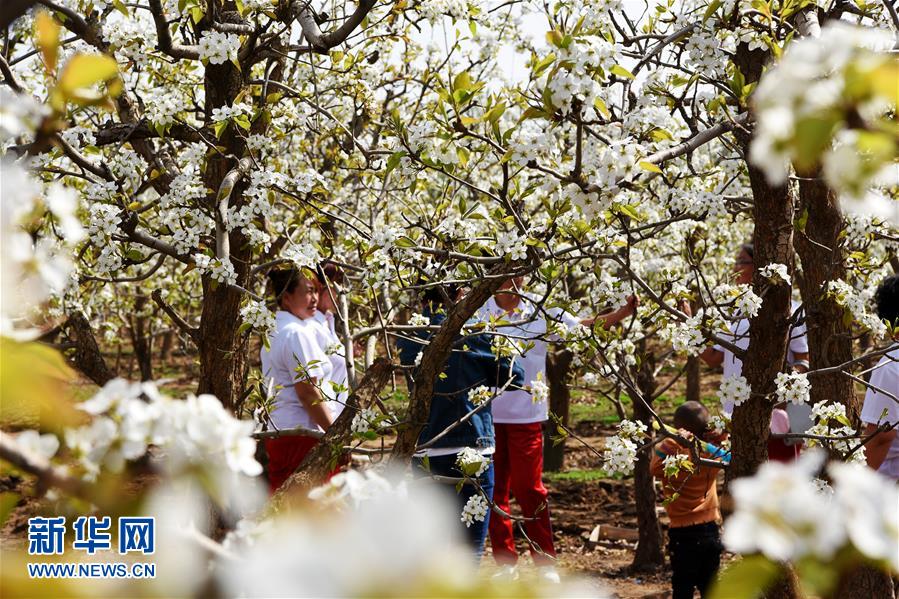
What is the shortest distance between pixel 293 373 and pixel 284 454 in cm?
43

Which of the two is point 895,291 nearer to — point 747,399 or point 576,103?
point 747,399

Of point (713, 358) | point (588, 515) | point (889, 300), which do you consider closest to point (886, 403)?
point (889, 300)

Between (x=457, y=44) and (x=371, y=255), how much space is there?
7.05ft

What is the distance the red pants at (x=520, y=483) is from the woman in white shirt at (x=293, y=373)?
1392 mm

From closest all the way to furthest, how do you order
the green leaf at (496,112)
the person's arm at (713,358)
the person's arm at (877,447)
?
the green leaf at (496,112) → the person's arm at (877,447) → the person's arm at (713,358)

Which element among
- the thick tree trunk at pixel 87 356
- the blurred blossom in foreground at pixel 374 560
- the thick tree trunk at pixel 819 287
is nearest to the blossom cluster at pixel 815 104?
the blurred blossom in foreground at pixel 374 560

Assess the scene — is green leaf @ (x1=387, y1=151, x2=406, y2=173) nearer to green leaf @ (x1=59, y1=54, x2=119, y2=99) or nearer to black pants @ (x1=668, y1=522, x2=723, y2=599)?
green leaf @ (x1=59, y1=54, x2=119, y2=99)

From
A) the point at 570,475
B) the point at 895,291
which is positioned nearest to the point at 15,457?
the point at 895,291

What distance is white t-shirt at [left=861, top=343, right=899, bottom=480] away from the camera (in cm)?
350

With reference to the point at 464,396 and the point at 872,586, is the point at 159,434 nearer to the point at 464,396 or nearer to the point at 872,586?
the point at 872,586

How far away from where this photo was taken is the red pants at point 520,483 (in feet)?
17.3

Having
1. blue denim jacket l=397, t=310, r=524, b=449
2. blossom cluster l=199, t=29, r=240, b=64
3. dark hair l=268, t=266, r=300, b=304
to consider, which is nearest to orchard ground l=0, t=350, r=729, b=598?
blue denim jacket l=397, t=310, r=524, b=449

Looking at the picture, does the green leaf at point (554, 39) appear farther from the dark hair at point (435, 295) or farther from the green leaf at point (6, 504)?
the dark hair at point (435, 295)

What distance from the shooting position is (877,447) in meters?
3.50
